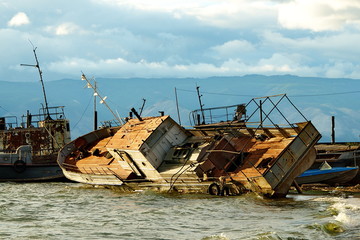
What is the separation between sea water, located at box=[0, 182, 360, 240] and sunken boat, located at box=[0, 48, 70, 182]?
14.1 meters

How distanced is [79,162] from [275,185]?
18343mm

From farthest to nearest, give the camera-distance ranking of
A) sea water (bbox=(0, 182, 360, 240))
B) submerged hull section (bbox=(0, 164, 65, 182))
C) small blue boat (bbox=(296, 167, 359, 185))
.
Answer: submerged hull section (bbox=(0, 164, 65, 182)), small blue boat (bbox=(296, 167, 359, 185)), sea water (bbox=(0, 182, 360, 240))

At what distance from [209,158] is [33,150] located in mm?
25916

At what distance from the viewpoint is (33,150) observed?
54.6 m

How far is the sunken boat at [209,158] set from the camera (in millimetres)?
31328

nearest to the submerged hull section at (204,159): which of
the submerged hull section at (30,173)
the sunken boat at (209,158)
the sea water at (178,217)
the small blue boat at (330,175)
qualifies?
the sunken boat at (209,158)

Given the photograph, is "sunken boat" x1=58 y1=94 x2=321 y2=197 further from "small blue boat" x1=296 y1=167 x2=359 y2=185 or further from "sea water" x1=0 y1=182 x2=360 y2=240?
"small blue boat" x1=296 y1=167 x2=359 y2=185

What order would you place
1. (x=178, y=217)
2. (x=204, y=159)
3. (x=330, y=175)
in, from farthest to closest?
(x=330, y=175) < (x=204, y=159) < (x=178, y=217)

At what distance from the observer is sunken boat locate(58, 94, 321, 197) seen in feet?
103

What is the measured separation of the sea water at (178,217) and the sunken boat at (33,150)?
46.3 ft

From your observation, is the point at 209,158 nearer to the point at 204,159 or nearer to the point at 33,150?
the point at 204,159

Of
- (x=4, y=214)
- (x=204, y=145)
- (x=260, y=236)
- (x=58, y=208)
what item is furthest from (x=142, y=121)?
(x=260, y=236)

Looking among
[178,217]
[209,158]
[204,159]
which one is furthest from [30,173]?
[178,217]

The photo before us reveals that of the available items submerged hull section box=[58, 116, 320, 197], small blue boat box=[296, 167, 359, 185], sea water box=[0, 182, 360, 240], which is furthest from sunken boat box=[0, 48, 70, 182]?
small blue boat box=[296, 167, 359, 185]
